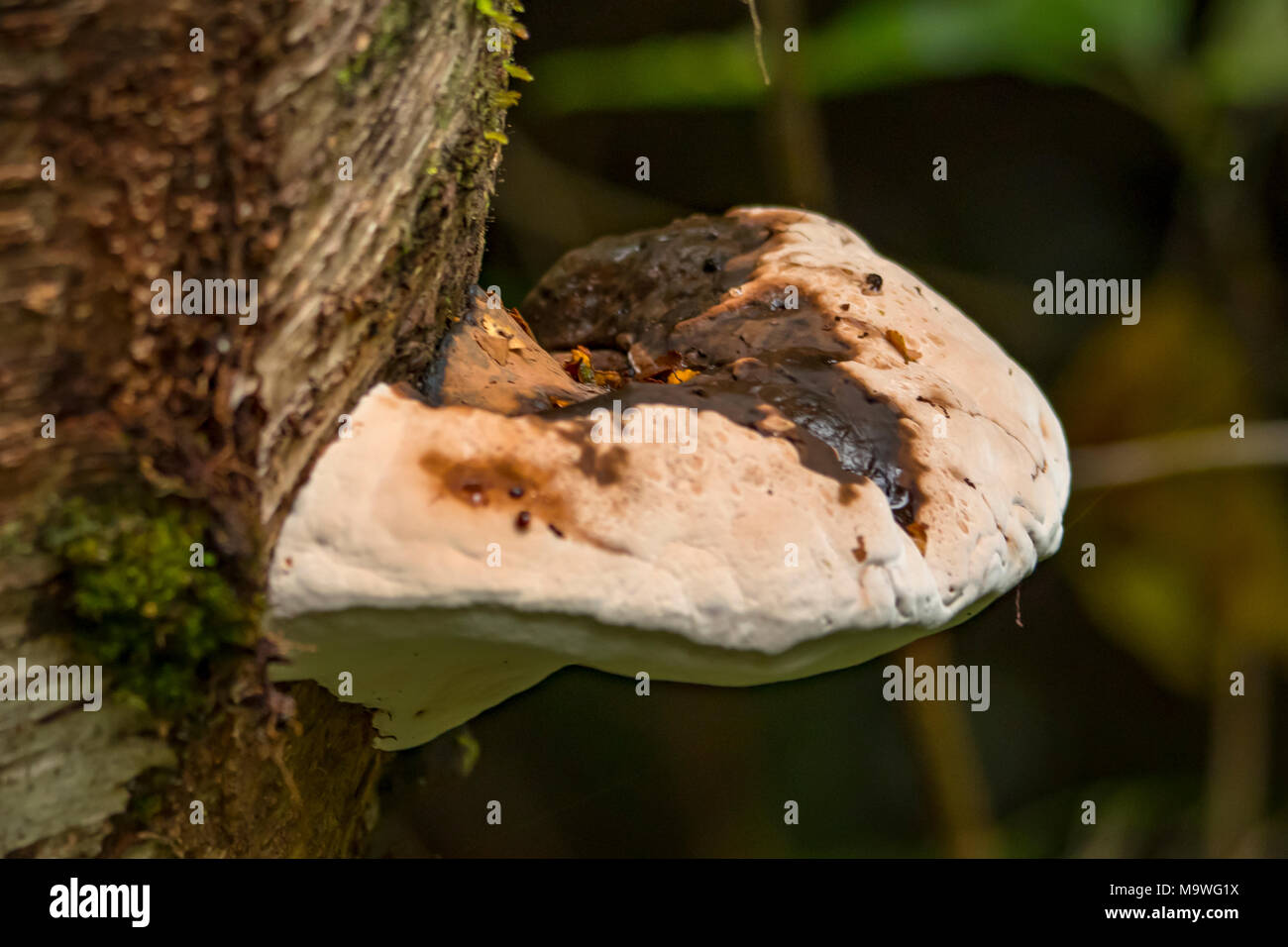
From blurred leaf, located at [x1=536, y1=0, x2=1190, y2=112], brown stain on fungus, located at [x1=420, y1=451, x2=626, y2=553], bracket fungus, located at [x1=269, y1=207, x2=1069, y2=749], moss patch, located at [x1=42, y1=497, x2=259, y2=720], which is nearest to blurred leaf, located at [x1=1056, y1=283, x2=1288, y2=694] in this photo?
blurred leaf, located at [x1=536, y1=0, x2=1190, y2=112]

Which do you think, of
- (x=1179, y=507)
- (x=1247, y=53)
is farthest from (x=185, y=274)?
(x=1179, y=507)

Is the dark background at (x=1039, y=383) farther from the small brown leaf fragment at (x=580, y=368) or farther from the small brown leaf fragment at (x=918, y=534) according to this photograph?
the small brown leaf fragment at (x=918, y=534)

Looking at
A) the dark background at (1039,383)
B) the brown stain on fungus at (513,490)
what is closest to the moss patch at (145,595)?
the brown stain on fungus at (513,490)

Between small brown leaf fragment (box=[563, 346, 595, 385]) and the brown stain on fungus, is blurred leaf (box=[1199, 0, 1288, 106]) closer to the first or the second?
small brown leaf fragment (box=[563, 346, 595, 385])

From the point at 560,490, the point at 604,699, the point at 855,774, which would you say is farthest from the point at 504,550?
the point at 855,774

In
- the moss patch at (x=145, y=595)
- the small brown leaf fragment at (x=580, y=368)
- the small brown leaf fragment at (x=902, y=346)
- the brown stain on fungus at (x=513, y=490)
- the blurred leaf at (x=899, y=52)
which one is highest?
the blurred leaf at (x=899, y=52)
